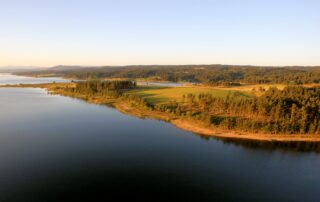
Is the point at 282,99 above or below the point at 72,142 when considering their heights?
above

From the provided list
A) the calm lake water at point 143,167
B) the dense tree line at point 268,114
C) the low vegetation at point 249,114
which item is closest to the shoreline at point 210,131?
the low vegetation at point 249,114

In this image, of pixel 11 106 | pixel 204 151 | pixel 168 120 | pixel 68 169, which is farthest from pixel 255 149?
pixel 11 106

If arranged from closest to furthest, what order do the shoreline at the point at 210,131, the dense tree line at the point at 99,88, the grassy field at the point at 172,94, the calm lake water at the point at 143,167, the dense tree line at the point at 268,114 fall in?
the calm lake water at the point at 143,167, the shoreline at the point at 210,131, the dense tree line at the point at 268,114, the grassy field at the point at 172,94, the dense tree line at the point at 99,88

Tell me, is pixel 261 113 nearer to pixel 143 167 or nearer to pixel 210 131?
pixel 210 131

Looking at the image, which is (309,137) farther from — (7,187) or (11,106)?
(11,106)

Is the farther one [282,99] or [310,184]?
[282,99]

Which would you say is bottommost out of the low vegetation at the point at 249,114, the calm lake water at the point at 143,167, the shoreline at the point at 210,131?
the calm lake water at the point at 143,167

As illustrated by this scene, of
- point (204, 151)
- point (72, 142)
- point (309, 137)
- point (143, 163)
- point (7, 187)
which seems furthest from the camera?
point (309, 137)

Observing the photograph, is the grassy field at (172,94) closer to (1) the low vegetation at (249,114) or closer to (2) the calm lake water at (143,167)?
(1) the low vegetation at (249,114)

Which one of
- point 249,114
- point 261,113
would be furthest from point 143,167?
point 249,114
